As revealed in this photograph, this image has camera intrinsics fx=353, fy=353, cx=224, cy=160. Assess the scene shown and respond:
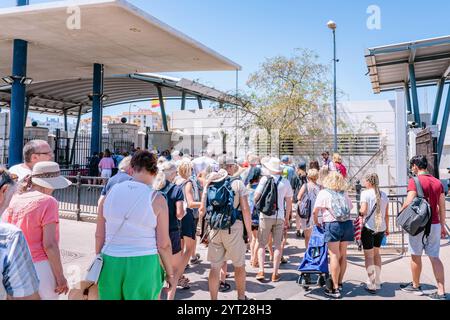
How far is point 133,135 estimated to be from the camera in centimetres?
2153

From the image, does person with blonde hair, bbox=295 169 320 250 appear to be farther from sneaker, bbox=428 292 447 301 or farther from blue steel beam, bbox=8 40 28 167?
blue steel beam, bbox=8 40 28 167

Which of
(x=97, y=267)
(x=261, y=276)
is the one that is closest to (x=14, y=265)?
(x=97, y=267)

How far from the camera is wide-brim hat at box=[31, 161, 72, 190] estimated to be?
301 centimetres

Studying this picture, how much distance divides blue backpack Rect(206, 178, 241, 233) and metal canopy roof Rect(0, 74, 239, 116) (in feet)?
56.3

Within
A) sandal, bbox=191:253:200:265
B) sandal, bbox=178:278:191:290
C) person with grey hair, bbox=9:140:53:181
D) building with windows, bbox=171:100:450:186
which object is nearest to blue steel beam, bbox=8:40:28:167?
building with windows, bbox=171:100:450:186

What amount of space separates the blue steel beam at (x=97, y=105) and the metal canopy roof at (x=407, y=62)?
13.3 m

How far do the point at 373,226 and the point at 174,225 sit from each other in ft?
9.56

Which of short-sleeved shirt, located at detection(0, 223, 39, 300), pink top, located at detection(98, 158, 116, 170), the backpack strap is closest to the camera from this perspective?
short-sleeved shirt, located at detection(0, 223, 39, 300)

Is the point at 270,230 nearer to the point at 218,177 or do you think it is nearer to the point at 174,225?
the point at 218,177

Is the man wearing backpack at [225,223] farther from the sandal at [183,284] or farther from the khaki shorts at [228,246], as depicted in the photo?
the sandal at [183,284]

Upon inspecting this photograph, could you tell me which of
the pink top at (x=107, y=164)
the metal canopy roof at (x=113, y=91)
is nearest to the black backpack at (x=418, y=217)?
the pink top at (x=107, y=164)

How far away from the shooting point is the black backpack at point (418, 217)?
4.72 m
